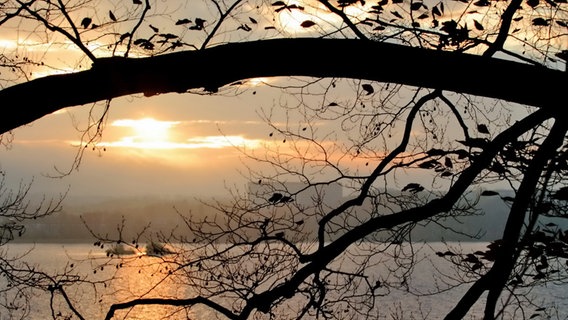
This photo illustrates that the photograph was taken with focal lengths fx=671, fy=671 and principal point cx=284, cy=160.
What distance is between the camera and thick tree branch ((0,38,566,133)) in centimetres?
362

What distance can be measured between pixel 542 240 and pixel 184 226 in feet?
13.2

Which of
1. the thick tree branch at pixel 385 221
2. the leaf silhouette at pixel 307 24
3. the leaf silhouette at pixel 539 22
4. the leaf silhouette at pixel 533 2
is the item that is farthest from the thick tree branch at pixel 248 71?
the leaf silhouette at pixel 539 22

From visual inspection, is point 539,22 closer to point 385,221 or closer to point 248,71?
point 385,221

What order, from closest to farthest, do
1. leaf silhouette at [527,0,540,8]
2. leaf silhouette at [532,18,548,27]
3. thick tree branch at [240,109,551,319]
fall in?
thick tree branch at [240,109,551,319] → leaf silhouette at [527,0,540,8] → leaf silhouette at [532,18,548,27]

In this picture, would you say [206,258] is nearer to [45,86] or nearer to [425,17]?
[45,86]

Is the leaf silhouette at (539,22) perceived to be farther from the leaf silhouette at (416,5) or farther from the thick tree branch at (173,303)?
the thick tree branch at (173,303)

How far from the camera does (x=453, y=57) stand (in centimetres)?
382

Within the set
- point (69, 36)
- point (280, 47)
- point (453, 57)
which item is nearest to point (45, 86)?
point (280, 47)

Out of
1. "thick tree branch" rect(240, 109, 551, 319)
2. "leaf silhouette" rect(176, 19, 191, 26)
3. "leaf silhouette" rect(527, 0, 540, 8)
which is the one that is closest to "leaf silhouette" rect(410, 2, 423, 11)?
"leaf silhouette" rect(527, 0, 540, 8)

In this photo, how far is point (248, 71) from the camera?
146 inches

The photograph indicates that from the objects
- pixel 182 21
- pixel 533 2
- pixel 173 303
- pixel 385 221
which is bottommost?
pixel 173 303

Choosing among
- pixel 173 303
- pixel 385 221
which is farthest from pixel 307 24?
pixel 173 303

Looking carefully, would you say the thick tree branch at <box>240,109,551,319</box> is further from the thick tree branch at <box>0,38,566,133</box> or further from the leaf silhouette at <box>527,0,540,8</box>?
the leaf silhouette at <box>527,0,540,8</box>

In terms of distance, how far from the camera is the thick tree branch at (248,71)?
362cm
